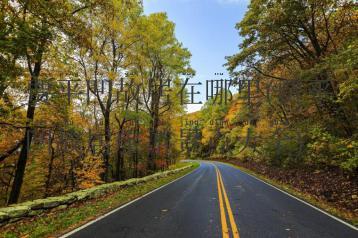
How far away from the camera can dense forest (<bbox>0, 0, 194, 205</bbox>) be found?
31.0 feet

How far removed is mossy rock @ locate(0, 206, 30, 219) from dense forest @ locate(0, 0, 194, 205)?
12.7 feet

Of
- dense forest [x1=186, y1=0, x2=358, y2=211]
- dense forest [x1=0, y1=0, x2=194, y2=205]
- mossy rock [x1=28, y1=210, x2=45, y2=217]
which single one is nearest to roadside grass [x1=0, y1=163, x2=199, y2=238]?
mossy rock [x1=28, y1=210, x2=45, y2=217]

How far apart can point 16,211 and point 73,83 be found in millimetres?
9267

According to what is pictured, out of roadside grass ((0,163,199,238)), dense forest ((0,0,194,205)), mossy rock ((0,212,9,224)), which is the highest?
dense forest ((0,0,194,205))

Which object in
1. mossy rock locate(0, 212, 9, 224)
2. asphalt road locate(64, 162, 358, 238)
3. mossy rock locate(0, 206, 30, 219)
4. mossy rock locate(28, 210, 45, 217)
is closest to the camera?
asphalt road locate(64, 162, 358, 238)

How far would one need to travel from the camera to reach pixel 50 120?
51.8ft

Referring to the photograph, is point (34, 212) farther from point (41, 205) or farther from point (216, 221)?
point (216, 221)

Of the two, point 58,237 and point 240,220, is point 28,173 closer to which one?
point 58,237

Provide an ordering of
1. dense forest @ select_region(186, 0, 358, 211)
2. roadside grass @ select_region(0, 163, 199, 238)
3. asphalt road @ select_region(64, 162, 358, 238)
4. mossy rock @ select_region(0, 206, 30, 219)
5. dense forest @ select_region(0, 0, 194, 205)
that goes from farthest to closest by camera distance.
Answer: dense forest @ select_region(186, 0, 358, 211)
dense forest @ select_region(0, 0, 194, 205)
mossy rock @ select_region(0, 206, 30, 219)
roadside grass @ select_region(0, 163, 199, 238)
asphalt road @ select_region(64, 162, 358, 238)

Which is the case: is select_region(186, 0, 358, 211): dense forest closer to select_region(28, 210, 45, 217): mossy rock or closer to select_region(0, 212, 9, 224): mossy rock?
select_region(28, 210, 45, 217): mossy rock

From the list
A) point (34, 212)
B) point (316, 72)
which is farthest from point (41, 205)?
point (316, 72)

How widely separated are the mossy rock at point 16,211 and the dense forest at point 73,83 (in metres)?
3.88

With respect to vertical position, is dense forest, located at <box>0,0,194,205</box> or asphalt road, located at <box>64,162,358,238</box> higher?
dense forest, located at <box>0,0,194,205</box>

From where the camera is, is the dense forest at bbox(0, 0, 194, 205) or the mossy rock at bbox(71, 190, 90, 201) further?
the mossy rock at bbox(71, 190, 90, 201)
